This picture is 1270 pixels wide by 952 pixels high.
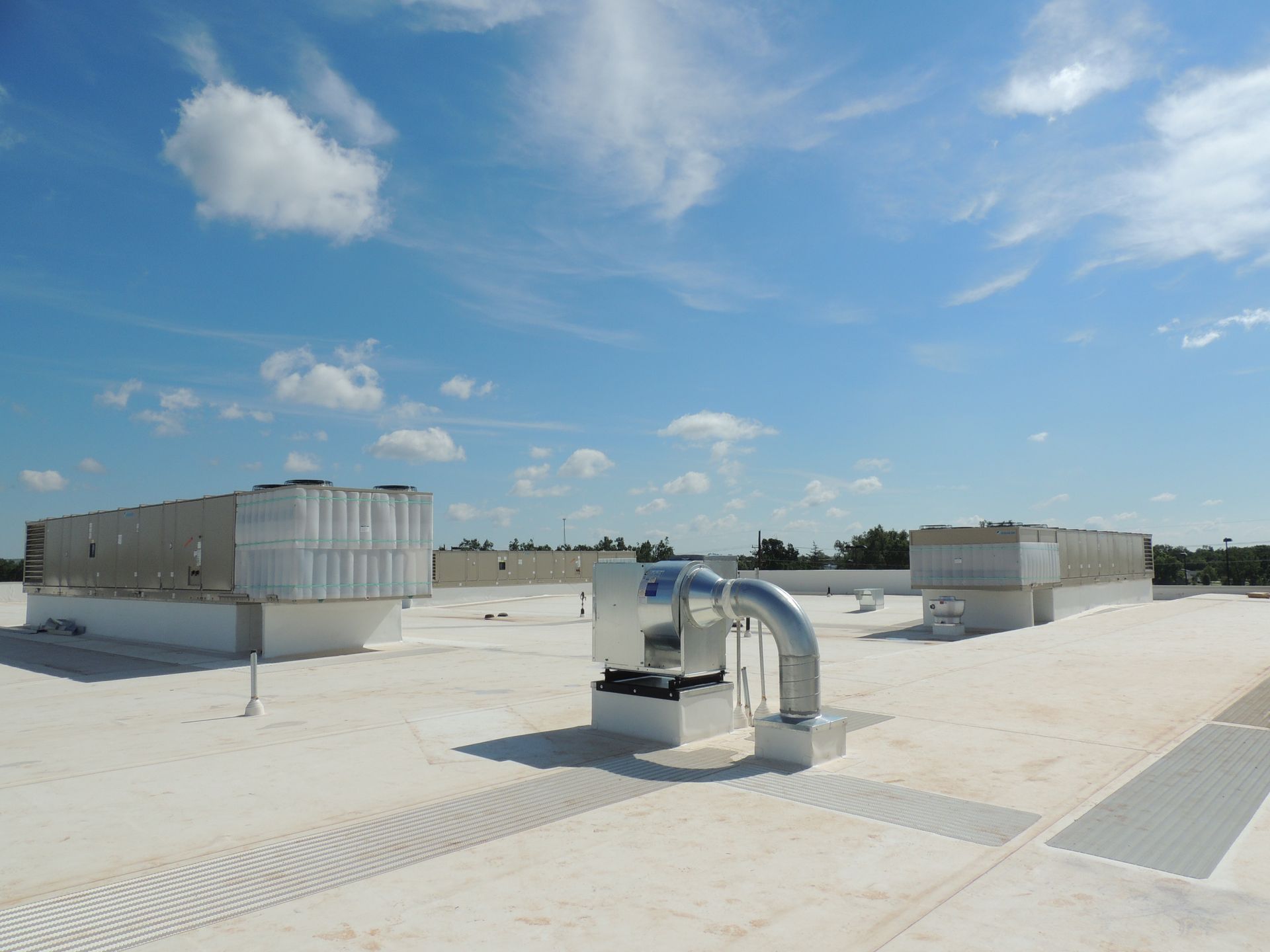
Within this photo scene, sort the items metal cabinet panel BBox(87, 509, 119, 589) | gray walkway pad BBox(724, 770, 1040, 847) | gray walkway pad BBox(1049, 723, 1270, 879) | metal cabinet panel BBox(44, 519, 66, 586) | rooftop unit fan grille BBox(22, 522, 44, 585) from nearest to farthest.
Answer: gray walkway pad BBox(1049, 723, 1270, 879) < gray walkway pad BBox(724, 770, 1040, 847) < metal cabinet panel BBox(87, 509, 119, 589) < metal cabinet panel BBox(44, 519, 66, 586) < rooftop unit fan grille BBox(22, 522, 44, 585)

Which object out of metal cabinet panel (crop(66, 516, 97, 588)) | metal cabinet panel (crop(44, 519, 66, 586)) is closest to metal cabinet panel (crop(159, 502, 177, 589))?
metal cabinet panel (crop(66, 516, 97, 588))

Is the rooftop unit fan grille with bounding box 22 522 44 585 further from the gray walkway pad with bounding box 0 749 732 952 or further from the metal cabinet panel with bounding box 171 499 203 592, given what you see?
the gray walkway pad with bounding box 0 749 732 952

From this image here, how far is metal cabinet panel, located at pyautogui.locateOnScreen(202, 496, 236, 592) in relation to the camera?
20906 mm

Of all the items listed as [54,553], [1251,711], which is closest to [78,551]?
[54,553]

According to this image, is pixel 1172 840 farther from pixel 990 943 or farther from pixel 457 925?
pixel 457 925

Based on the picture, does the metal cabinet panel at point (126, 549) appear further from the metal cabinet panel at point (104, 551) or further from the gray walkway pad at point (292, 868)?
the gray walkway pad at point (292, 868)

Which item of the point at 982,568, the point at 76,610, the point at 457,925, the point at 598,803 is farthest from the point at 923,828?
the point at 76,610

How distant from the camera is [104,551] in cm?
2680

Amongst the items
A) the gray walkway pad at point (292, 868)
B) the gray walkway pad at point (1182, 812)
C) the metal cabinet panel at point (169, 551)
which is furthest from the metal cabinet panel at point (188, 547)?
the gray walkway pad at point (1182, 812)

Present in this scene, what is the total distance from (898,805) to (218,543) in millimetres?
19417

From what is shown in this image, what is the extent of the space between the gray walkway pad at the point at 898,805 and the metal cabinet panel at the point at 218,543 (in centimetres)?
1711

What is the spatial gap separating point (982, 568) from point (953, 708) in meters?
16.1

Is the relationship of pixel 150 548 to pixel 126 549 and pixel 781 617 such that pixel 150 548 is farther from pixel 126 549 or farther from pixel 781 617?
pixel 781 617

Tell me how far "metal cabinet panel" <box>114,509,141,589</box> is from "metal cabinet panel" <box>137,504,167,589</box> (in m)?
0.21
